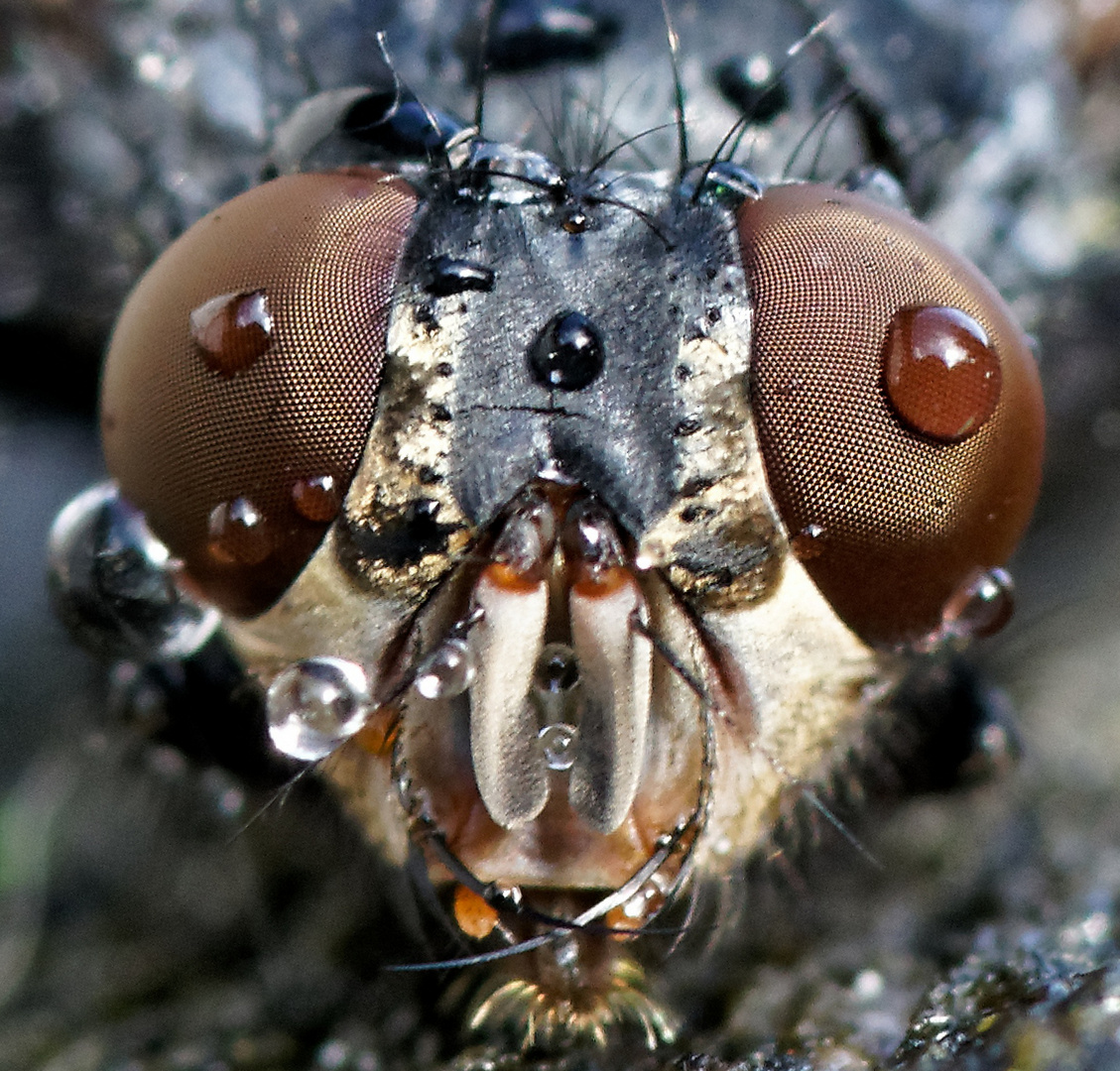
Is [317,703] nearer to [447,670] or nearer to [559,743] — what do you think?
[447,670]

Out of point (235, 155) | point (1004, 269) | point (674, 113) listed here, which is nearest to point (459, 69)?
point (674, 113)

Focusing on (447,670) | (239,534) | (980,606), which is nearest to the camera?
(447,670)

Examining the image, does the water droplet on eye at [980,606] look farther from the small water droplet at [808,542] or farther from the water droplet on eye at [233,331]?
the water droplet on eye at [233,331]

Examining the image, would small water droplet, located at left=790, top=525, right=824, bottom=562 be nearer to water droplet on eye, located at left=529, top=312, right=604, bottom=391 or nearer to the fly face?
the fly face

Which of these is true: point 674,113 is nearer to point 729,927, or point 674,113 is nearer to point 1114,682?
point 729,927

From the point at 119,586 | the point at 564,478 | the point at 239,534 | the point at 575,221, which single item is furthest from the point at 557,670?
the point at 119,586

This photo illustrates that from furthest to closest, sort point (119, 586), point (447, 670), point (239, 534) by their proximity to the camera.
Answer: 1. point (119, 586)
2. point (239, 534)
3. point (447, 670)

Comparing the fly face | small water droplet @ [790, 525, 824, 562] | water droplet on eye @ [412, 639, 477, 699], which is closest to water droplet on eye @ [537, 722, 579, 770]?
the fly face

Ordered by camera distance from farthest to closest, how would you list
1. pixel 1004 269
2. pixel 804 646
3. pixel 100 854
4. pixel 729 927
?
1. pixel 1004 269
2. pixel 100 854
3. pixel 729 927
4. pixel 804 646
